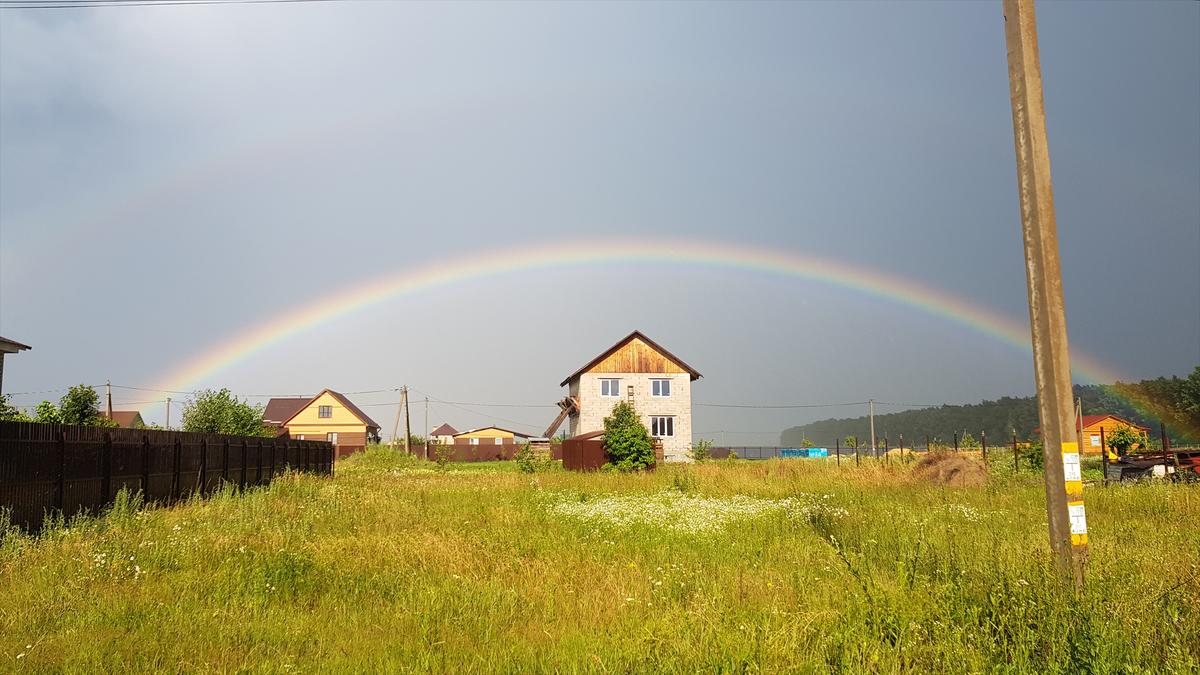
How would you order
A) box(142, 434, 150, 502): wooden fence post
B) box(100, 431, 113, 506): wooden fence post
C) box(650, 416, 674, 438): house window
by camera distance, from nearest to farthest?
box(100, 431, 113, 506): wooden fence post, box(142, 434, 150, 502): wooden fence post, box(650, 416, 674, 438): house window

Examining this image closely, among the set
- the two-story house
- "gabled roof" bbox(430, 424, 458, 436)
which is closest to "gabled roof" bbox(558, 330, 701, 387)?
the two-story house

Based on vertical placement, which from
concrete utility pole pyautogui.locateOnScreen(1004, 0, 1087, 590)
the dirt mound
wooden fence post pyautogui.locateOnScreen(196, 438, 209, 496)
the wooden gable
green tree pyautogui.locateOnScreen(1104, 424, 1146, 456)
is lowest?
green tree pyautogui.locateOnScreen(1104, 424, 1146, 456)

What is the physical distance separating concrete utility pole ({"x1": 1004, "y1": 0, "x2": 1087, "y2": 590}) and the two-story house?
4850 cm

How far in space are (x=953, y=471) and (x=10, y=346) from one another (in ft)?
102

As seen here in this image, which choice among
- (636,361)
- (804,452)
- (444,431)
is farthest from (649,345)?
(444,431)

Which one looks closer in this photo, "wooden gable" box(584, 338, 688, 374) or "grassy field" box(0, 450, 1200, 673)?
"grassy field" box(0, 450, 1200, 673)

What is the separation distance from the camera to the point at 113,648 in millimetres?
5184

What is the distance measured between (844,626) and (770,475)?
697 inches

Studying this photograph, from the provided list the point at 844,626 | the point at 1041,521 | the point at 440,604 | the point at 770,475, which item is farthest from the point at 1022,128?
the point at 770,475

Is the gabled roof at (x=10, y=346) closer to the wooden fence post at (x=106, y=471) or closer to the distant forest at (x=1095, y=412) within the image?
the wooden fence post at (x=106, y=471)

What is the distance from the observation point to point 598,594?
653 centimetres

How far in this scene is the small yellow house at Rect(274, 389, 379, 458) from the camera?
79688 millimetres

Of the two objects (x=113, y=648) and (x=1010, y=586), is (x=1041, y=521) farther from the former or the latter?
(x=113, y=648)

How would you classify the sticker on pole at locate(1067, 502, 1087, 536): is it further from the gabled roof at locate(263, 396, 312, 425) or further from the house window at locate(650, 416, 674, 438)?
the gabled roof at locate(263, 396, 312, 425)
